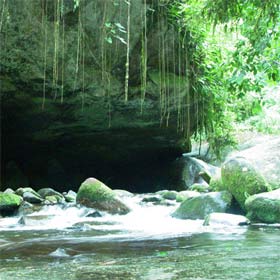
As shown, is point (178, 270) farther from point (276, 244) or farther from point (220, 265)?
point (276, 244)

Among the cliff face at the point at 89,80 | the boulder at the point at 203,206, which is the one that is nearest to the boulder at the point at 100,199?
the boulder at the point at 203,206

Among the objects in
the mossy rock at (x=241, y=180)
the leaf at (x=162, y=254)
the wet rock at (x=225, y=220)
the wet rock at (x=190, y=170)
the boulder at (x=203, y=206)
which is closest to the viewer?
the leaf at (x=162, y=254)

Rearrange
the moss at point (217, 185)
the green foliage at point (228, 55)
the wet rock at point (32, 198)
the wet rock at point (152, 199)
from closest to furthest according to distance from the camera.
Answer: the green foliage at point (228, 55) < the moss at point (217, 185) < the wet rock at point (32, 198) < the wet rock at point (152, 199)

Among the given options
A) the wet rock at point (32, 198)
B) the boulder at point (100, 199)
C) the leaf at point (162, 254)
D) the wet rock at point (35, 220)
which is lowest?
the wet rock at point (32, 198)

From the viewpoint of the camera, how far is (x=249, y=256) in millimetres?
2822

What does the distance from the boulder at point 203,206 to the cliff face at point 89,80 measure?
1622mm

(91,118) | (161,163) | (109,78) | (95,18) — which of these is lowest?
(161,163)

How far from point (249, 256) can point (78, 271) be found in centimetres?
101

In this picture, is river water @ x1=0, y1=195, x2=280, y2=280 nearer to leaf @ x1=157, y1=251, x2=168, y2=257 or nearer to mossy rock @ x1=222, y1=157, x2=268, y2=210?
leaf @ x1=157, y1=251, x2=168, y2=257

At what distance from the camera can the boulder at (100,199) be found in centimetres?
579

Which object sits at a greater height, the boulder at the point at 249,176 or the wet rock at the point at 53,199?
the boulder at the point at 249,176

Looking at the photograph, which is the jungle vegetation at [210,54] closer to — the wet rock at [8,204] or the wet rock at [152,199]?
the wet rock at [152,199]

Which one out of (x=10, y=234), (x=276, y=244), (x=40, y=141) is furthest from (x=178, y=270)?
(x=40, y=141)

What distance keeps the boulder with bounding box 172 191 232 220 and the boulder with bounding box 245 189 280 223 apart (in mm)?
490
